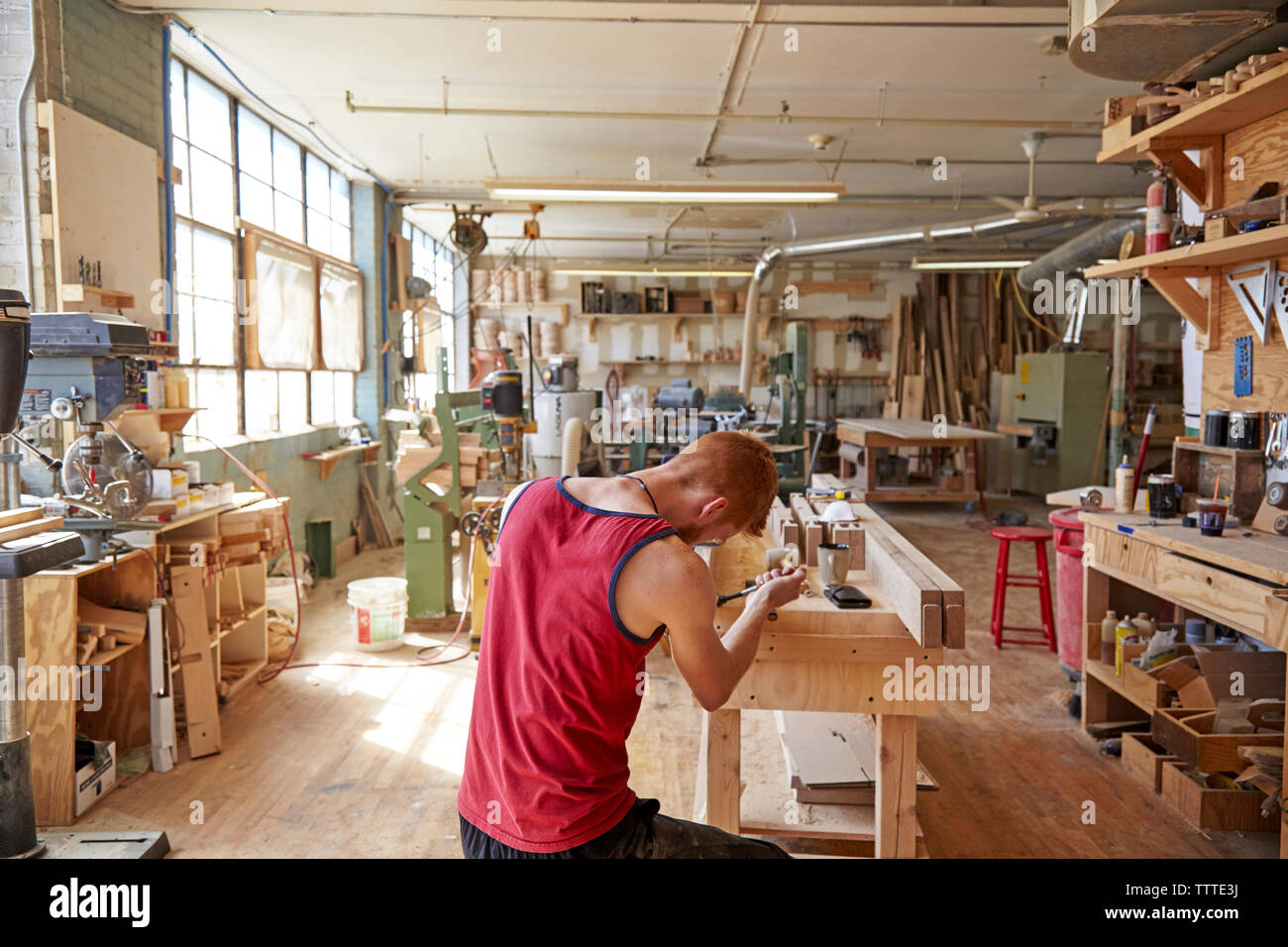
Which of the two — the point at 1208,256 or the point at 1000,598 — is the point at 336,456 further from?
the point at 1208,256

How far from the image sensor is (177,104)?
5.08m

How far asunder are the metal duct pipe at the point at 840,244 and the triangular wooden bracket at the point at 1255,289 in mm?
4695

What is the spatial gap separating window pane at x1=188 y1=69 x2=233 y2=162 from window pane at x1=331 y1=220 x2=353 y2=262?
200 centimetres

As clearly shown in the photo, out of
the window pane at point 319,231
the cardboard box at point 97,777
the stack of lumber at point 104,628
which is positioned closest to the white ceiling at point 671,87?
the window pane at point 319,231

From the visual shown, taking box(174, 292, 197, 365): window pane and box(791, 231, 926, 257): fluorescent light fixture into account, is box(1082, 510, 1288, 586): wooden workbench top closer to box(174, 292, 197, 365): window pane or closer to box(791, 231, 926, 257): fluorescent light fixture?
box(174, 292, 197, 365): window pane

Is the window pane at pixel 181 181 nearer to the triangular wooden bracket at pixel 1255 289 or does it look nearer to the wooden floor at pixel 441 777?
the wooden floor at pixel 441 777

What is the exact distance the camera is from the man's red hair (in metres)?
1.68

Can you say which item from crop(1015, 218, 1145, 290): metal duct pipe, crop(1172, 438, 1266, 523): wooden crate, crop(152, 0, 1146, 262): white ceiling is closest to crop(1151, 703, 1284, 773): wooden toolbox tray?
crop(1172, 438, 1266, 523): wooden crate

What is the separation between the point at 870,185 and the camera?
8820mm

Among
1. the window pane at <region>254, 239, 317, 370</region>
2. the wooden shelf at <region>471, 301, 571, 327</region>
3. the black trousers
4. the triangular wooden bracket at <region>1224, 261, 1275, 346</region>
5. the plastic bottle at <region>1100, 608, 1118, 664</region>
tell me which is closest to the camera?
the black trousers

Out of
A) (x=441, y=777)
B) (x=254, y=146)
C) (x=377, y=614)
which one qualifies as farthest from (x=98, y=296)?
(x=254, y=146)

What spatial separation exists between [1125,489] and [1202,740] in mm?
1069

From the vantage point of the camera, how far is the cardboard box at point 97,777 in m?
3.10
